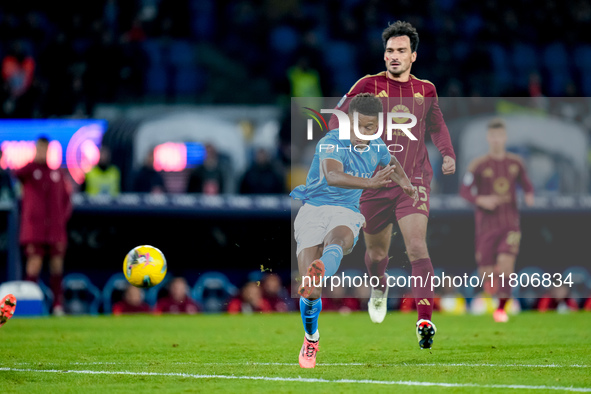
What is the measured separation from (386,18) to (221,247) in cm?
859

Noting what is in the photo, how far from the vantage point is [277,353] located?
7.78 m

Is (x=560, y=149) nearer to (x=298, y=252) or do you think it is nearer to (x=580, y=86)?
(x=580, y=86)

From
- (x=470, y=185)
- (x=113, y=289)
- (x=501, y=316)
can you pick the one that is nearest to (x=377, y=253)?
(x=501, y=316)

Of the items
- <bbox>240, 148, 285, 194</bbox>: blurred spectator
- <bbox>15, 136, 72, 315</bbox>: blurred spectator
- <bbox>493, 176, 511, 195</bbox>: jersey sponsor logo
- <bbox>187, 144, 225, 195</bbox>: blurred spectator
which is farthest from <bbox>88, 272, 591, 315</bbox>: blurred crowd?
<bbox>493, 176, 511, 195</bbox>: jersey sponsor logo

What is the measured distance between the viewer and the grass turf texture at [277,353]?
234 inches

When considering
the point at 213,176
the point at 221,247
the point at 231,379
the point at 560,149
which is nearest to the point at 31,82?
the point at 213,176

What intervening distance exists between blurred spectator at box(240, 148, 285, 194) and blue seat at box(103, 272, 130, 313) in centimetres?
210

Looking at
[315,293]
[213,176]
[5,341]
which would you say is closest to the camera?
[315,293]

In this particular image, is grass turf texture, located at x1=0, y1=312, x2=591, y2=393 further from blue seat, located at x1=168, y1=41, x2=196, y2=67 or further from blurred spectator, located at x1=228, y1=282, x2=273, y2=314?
blue seat, located at x1=168, y1=41, x2=196, y2=67

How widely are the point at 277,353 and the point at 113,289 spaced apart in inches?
227

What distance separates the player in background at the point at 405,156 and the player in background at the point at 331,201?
0.24m

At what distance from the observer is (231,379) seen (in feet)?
20.0

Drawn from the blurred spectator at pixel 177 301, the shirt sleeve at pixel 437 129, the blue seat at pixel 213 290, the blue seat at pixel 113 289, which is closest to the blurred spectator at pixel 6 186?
the blue seat at pixel 113 289

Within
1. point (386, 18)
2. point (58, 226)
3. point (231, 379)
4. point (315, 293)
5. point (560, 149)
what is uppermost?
point (386, 18)
